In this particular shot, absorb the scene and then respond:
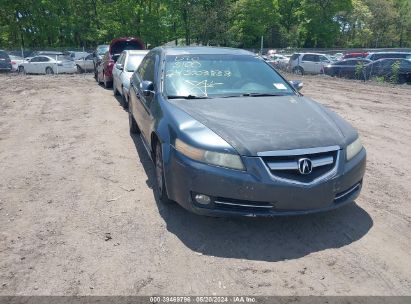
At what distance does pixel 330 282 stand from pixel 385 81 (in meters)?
17.3

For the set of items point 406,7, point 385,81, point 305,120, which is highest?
point 406,7

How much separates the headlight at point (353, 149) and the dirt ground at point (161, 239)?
2.42 ft

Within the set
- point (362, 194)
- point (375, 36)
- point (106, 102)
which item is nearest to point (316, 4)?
point (375, 36)

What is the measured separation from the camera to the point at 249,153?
11.2 feet

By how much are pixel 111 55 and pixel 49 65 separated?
466 inches

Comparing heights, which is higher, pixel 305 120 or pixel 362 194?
pixel 305 120

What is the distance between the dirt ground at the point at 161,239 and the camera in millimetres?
3066

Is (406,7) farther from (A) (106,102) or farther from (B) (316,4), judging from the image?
(A) (106,102)

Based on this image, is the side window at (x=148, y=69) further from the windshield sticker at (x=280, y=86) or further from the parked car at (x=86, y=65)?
the parked car at (x=86, y=65)

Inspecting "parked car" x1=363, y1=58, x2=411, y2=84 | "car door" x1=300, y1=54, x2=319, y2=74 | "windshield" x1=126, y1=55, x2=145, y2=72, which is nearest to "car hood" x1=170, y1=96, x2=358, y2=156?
"windshield" x1=126, y1=55, x2=145, y2=72

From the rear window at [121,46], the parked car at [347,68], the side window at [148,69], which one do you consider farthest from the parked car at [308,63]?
the side window at [148,69]

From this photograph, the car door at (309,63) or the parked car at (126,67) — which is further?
the car door at (309,63)

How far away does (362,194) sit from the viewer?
478 centimetres

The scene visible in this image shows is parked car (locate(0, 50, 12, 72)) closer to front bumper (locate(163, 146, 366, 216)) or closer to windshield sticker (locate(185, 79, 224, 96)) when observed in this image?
windshield sticker (locate(185, 79, 224, 96))
